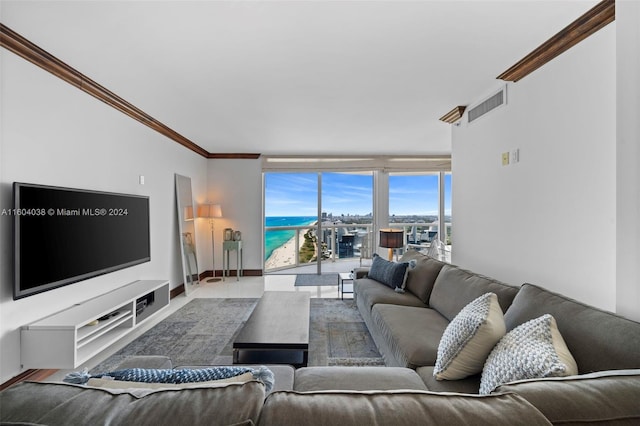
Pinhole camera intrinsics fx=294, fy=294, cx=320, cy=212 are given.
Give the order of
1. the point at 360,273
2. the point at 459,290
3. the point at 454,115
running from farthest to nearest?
the point at 360,273, the point at 454,115, the point at 459,290

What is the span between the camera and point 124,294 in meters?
3.00

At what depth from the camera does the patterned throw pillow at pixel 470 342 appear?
4.59 ft

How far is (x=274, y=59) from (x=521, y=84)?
217cm

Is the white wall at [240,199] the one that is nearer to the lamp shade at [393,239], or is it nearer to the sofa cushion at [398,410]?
the lamp shade at [393,239]

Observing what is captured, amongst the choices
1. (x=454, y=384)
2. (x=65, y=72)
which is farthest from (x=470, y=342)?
(x=65, y=72)

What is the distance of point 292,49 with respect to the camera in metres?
2.21

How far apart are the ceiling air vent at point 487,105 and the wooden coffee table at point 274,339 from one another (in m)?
2.78

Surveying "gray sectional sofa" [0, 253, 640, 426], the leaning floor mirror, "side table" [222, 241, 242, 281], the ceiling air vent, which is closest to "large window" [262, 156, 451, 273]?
"side table" [222, 241, 242, 281]

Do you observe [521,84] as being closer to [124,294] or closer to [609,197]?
[609,197]

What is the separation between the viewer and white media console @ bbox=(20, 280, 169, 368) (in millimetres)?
2135

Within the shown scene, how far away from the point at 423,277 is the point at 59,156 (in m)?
3.53

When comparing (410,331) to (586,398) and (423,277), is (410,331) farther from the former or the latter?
(586,398)

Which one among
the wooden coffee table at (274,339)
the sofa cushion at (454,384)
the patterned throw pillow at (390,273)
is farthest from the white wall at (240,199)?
the sofa cushion at (454,384)

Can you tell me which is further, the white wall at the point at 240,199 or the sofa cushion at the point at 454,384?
the white wall at the point at 240,199
